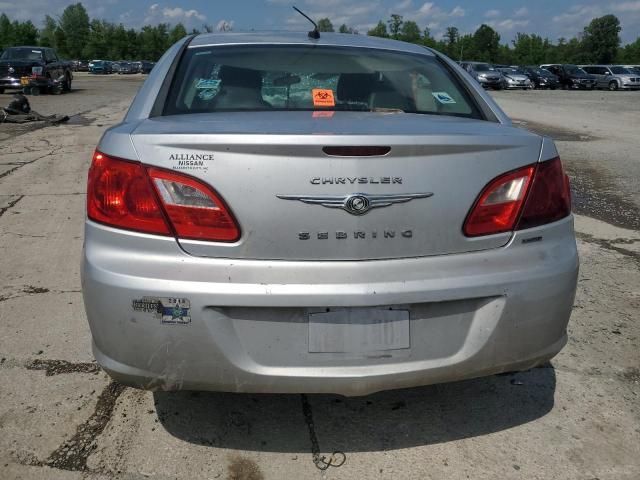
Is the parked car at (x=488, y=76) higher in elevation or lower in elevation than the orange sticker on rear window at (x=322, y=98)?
lower

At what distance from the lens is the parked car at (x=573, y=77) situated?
40.7m

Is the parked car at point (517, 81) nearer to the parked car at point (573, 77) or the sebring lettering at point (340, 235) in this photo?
the parked car at point (573, 77)

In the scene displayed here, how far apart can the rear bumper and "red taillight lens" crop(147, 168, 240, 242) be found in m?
0.08

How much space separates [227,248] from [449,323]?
812 millimetres

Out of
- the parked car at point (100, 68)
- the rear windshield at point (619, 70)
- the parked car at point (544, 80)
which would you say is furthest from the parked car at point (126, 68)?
the rear windshield at point (619, 70)

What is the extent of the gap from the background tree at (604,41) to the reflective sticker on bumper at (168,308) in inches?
4095

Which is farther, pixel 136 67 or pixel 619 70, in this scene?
pixel 136 67

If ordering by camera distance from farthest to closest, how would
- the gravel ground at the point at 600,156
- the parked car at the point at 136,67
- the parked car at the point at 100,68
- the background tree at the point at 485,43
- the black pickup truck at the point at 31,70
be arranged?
1. the background tree at the point at 485,43
2. the parked car at the point at 136,67
3. the parked car at the point at 100,68
4. the black pickup truck at the point at 31,70
5. the gravel ground at the point at 600,156

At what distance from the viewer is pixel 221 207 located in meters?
2.06

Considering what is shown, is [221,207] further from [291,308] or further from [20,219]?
[20,219]

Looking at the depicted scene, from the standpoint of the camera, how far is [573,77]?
41.5 meters

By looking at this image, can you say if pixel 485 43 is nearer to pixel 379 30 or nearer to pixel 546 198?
pixel 379 30

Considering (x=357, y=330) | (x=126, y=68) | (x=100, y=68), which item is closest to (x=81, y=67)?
(x=126, y=68)

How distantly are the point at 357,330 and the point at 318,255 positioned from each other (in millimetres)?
288
